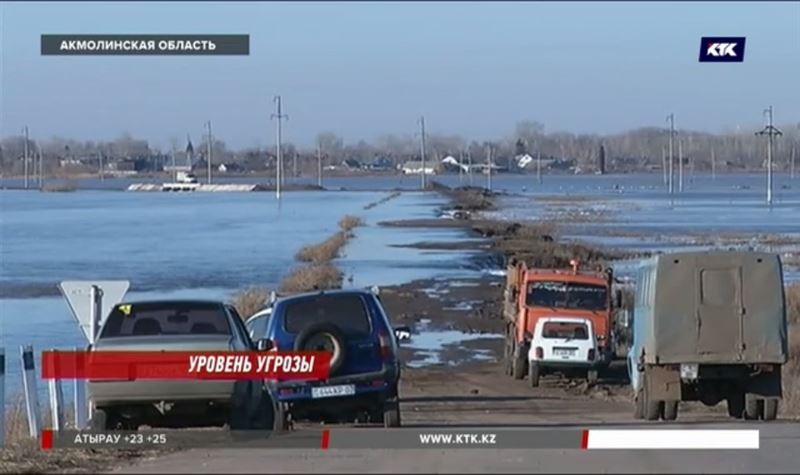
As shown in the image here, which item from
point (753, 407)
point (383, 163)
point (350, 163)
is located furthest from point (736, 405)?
point (350, 163)

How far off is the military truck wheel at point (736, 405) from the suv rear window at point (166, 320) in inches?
348

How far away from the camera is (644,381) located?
23.6 m

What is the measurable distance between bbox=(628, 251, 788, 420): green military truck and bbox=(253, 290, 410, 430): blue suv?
4.84m

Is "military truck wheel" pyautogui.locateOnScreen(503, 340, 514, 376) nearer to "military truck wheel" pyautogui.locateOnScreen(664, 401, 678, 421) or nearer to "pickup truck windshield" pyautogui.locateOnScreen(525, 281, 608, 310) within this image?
"pickup truck windshield" pyautogui.locateOnScreen(525, 281, 608, 310)

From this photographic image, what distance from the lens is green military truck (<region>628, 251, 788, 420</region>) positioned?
2311cm

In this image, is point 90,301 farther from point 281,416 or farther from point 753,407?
point 753,407

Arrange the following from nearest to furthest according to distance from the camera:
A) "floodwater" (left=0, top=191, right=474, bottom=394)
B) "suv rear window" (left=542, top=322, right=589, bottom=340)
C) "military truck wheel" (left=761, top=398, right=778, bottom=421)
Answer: "military truck wheel" (left=761, top=398, right=778, bottom=421), "suv rear window" (left=542, top=322, right=589, bottom=340), "floodwater" (left=0, top=191, right=474, bottom=394)

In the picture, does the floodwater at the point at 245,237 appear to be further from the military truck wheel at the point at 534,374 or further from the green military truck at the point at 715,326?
the green military truck at the point at 715,326

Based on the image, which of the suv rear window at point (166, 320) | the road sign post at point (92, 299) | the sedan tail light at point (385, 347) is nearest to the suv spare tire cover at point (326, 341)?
the sedan tail light at point (385, 347)

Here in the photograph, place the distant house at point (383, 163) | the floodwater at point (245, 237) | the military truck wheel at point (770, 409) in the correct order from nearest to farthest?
the military truck wheel at point (770, 409), the floodwater at point (245, 237), the distant house at point (383, 163)

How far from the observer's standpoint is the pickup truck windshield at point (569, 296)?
1336 inches

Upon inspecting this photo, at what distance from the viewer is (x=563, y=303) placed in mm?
34094
